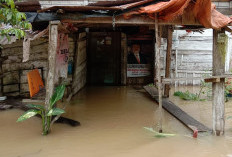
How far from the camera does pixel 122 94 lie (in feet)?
35.1

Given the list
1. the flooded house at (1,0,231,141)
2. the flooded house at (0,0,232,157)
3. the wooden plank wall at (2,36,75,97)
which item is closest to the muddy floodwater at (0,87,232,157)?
the flooded house at (0,0,232,157)

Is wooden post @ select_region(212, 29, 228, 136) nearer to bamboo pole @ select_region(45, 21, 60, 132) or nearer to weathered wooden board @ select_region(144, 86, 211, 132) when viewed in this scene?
weathered wooden board @ select_region(144, 86, 211, 132)

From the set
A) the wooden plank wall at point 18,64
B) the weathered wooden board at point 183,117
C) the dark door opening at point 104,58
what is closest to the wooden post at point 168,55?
the weathered wooden board at point 183,117

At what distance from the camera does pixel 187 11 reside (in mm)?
5895

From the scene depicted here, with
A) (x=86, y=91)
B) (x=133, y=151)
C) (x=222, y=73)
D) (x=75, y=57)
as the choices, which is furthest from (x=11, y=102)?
(x=222, y=73)

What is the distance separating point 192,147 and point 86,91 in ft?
21.0

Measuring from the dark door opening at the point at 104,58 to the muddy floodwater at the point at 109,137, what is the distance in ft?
13.1

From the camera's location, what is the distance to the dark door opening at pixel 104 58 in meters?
12.3

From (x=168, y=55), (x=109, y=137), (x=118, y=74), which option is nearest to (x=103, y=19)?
(x=109, y=137)

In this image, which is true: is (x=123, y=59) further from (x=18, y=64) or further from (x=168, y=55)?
(x=18, y=64)

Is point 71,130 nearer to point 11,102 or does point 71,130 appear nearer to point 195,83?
point 11,102

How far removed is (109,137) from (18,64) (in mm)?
4388

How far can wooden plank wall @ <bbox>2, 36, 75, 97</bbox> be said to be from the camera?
8.46 meters

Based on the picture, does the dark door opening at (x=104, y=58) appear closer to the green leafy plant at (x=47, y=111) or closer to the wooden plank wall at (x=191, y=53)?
the wooden plank wall at (x=191, y=53)
